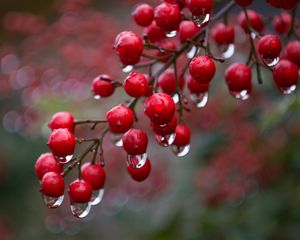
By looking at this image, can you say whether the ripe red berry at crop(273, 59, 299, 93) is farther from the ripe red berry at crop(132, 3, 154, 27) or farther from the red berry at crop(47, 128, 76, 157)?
the red berry at crop(47, 128, 76, 157)

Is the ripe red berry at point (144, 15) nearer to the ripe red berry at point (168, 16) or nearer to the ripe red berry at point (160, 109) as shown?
the ripe red berry at point (168, 16)

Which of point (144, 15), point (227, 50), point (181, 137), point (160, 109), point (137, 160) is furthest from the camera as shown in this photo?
point (227, 50)

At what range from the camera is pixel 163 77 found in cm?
171

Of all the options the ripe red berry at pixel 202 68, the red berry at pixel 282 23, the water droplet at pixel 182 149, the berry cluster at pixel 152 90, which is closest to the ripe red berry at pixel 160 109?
the berry cluster at pixel 152 90

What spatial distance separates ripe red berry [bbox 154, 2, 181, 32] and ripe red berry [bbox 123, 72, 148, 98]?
175 millimetres

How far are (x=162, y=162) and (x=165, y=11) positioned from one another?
7.24ft

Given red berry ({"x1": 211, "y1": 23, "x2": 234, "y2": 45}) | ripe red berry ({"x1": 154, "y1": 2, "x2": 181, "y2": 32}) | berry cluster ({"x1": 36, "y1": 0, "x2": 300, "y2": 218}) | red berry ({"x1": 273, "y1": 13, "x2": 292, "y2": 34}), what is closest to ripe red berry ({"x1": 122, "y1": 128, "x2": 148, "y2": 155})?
berry cluster ({"x1": 36, "y1": 0, "x2": 300, "y2": 218})

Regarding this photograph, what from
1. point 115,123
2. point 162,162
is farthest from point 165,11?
point 162,162

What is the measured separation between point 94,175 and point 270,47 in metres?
0.62

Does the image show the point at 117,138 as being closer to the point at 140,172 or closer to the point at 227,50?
the point at 140,172

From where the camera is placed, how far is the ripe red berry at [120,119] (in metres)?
1.48

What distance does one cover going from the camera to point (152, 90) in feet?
5.27

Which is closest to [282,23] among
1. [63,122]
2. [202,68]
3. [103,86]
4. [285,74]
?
[285,74]

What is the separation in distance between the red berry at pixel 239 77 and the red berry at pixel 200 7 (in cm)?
24
